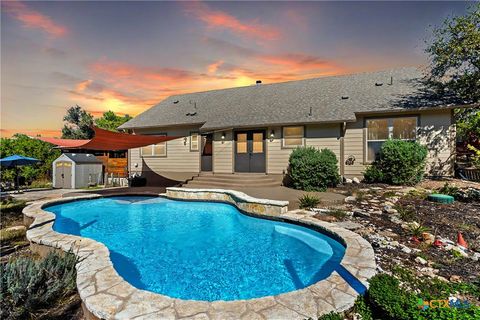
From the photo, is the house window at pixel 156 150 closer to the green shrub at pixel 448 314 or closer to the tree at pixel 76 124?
the green shrub at pixel 448 314

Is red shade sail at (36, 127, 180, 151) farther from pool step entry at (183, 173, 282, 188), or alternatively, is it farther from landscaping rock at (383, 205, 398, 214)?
landscaping rock at (383, 205, 398, 214)

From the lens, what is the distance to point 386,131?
11.1 meters

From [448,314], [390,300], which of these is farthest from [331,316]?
[448,314]

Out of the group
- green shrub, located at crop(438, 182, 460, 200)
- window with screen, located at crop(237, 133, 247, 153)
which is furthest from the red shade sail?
green shrub, located at crop(438, 182, 460, 200)

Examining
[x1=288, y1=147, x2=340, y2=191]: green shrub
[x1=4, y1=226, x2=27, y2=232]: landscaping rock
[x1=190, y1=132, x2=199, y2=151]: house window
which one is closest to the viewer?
[x1=4, y1=226, x2=27, y2=232]: landscaping rock

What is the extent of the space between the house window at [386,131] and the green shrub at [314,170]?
2.02 meters

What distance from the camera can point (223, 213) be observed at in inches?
347

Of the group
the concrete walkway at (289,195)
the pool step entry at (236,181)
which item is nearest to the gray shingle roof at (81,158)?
the pool step entry at (236,181)

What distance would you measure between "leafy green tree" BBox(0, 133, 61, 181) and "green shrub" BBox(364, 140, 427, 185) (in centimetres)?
2094

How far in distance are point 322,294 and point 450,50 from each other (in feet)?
40.2

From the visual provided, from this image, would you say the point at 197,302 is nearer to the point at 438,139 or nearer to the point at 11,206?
the point at 11,206

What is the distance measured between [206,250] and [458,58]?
41.4 feet

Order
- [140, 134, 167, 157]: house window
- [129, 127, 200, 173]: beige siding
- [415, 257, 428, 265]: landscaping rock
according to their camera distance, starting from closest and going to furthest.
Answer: [415, 257, 428, 265]: landscaping rock < [129, 127, 200, 173]: beige siding < [140, 134, 167, 157]: house window

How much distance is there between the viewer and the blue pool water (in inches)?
160
